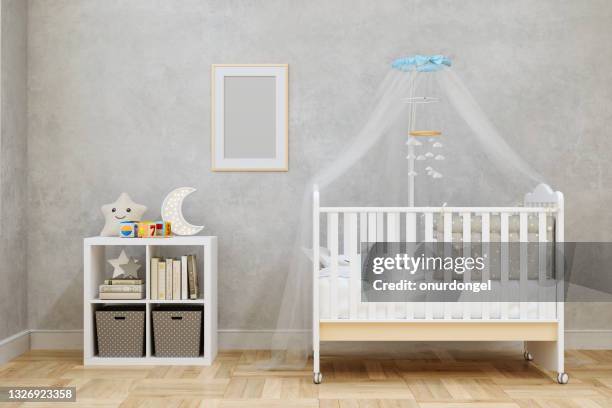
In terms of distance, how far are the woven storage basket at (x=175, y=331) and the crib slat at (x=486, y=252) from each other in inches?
59.9

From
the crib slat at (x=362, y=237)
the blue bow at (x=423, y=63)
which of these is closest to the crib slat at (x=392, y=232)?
the crib slat at (x=362, y=237)

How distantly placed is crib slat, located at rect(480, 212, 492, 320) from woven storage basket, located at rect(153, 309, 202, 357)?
5.00 feet

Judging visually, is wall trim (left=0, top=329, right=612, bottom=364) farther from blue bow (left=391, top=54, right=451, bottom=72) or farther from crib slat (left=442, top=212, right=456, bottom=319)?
blue bow (left=391, top=54, right=451, bottom=72)

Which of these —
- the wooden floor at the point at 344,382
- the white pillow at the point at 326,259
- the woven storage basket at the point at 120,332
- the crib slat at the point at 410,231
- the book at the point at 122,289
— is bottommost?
the wooden floor at the point at 344,382

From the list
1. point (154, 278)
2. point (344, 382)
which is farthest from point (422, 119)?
point (154, 278)

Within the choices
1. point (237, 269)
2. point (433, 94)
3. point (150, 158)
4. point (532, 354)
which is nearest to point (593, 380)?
point (532, 354)

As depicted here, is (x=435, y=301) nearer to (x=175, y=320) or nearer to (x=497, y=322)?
(x=497, y=322)

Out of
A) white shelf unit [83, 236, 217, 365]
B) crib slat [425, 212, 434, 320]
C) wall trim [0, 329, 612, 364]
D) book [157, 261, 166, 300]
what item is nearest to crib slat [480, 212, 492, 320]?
crib slat [425, 212, 434, 320]

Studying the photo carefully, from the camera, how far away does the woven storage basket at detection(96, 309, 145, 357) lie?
11.6ft

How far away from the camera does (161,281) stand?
11.6ft

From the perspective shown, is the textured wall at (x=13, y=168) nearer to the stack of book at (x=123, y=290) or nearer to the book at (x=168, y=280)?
the stack of book at (x=123, y=290)

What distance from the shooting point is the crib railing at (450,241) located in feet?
10.2

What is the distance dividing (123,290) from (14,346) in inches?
30.4

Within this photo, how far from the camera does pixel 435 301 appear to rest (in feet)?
10.4
